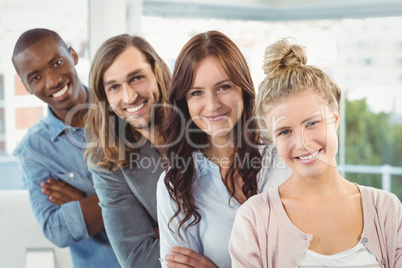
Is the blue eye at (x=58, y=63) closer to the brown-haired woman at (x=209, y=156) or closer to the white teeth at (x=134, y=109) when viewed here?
the white teeth at (x=134, y=109)

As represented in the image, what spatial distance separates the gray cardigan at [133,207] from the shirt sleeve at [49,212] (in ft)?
0.68

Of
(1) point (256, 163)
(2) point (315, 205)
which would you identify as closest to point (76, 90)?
(1) point (256, 163)

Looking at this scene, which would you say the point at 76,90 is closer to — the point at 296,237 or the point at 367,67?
the point at 296,237

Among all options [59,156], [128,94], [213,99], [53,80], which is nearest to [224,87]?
[213,99]

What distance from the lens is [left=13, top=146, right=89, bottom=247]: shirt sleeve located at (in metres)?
1.77

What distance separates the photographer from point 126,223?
157 cm

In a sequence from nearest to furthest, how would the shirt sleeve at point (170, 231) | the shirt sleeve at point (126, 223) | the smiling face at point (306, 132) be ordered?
the smiling face at point (306, 132) < the shirt sleeve at point (170, 231) < the shirt sleeve at point (126, 223)

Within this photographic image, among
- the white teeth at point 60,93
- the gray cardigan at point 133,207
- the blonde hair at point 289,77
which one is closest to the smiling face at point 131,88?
the gray cardigan at point 133,207

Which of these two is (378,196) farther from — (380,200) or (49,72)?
(49,72)

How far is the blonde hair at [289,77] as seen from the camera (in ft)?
3.64

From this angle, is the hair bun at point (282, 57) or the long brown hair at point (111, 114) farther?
the long brown hair at point (111, 114)

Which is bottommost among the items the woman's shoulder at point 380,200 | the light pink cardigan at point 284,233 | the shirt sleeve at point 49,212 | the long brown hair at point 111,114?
the shirt sleeve at point 49,212

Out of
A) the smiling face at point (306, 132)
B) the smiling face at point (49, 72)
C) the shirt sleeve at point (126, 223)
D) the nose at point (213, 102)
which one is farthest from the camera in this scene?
the smiling face at point (49, 72)

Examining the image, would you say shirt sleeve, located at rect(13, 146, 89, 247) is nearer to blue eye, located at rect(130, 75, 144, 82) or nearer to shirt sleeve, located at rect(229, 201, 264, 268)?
blue eye, located at rect(130, 75, 144, 82)
